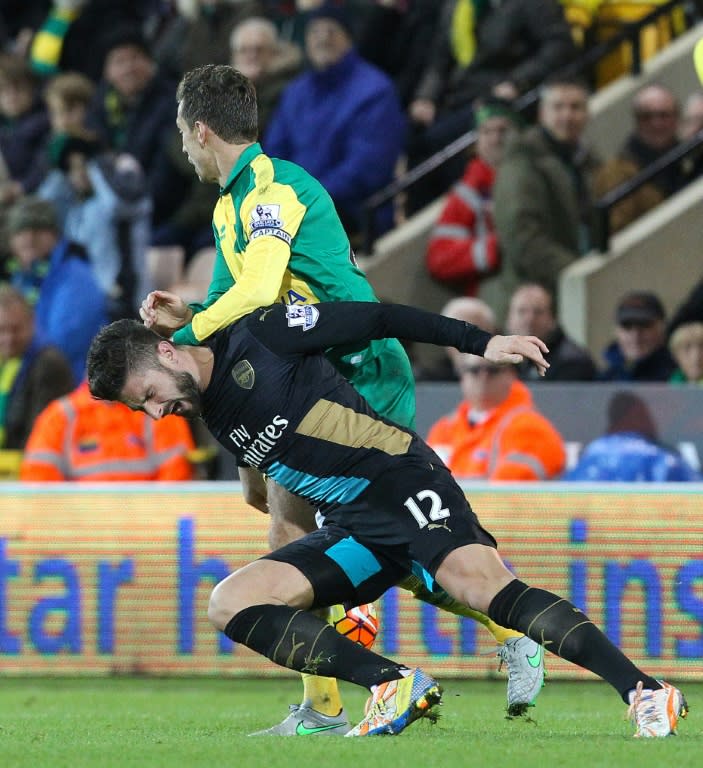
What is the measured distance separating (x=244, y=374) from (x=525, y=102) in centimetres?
731

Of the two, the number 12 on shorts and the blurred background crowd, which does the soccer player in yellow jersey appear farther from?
the blurred background crowd

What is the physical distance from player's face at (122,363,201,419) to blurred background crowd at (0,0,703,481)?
4050mm

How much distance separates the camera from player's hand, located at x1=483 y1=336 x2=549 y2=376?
217 inches

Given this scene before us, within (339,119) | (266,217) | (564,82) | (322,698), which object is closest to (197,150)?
Result: (266,217)

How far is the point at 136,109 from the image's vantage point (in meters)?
13.7

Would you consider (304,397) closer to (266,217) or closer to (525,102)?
(266,217)

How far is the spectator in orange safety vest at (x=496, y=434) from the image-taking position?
963cm

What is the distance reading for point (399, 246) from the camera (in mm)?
12938

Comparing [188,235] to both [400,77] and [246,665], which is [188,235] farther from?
[246,665]

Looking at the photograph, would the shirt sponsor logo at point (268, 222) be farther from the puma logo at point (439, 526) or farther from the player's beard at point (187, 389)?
the puma logo at point (439, 526)

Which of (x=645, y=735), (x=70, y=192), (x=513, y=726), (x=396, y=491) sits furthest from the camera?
(x=70, y=192)

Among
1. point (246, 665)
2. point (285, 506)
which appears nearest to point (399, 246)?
point (246, 665)

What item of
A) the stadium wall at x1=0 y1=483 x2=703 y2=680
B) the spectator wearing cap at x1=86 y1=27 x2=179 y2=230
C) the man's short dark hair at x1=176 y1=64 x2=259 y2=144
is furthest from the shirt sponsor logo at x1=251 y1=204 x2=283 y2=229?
the spectator wearing cap at x1=86 y1=27 x2=179 y2=230

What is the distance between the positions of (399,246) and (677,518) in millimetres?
4542
